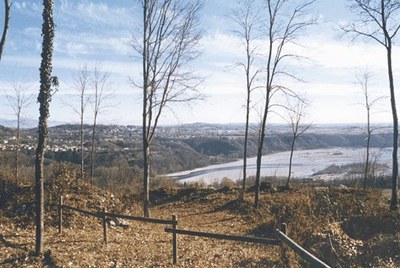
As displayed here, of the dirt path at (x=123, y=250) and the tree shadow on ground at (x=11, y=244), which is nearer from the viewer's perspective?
the dirt path at (x=123, y=250)

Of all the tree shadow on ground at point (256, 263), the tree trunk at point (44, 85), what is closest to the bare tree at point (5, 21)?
the tree trunk at point (44, 85)

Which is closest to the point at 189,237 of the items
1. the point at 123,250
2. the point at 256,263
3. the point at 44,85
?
the point at 123,250

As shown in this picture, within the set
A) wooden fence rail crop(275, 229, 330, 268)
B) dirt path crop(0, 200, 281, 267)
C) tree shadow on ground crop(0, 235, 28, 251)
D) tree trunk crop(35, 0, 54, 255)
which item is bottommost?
dirt path crop(0, 200, 281, 267)

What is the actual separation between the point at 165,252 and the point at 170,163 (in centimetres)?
8729

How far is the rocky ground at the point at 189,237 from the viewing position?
937cm

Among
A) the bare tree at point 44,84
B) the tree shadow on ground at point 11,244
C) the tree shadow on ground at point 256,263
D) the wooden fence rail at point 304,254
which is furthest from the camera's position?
the tree shadow on ground at point 11,244

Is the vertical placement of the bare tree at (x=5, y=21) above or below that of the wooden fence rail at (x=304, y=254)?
above

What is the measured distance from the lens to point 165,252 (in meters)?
10.9

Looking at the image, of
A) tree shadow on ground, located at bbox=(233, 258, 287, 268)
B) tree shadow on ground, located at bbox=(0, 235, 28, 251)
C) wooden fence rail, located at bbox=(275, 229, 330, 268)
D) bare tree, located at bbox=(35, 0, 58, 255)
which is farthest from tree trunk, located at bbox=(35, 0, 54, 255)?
wooden fence rail, located at bbox=(275, 229, 330, 268)

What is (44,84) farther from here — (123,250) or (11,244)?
(123,250)

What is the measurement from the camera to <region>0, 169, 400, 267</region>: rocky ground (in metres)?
9.37

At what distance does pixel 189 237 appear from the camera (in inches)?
535

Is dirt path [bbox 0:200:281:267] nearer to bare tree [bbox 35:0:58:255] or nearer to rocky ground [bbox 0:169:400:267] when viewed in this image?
rocky ground [bbox 0:169:400:267]

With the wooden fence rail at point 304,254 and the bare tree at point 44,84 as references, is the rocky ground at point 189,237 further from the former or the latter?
the bare tree at point 44,84
